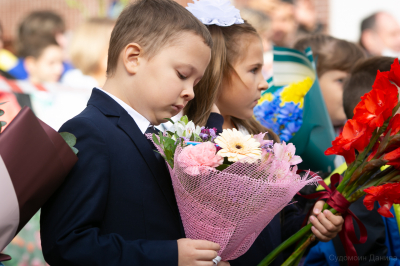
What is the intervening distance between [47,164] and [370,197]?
3.38 ft

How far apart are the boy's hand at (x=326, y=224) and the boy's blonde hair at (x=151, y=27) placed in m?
0.77

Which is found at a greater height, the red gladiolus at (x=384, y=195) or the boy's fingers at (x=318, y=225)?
the red gladiolus at (x=384, y=195)

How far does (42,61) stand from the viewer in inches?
223

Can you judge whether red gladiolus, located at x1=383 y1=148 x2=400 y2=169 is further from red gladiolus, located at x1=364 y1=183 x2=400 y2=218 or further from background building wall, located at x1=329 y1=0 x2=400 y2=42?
background building wall, located at x1=329 y1=0 x2=400 y2=42

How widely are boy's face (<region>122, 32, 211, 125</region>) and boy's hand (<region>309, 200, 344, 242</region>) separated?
663 mm

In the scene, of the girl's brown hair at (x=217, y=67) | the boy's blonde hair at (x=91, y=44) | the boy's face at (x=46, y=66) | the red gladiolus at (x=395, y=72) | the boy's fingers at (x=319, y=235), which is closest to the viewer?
the red gladiolus at (x=395, y=72)

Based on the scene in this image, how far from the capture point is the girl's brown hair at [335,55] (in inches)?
139

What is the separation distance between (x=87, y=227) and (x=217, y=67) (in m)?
1.07

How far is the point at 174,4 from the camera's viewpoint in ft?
5.78

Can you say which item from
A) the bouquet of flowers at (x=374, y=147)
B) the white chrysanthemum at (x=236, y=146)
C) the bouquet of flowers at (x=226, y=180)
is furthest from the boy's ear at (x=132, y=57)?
the bouquet of flowers at (x=374, y=147)

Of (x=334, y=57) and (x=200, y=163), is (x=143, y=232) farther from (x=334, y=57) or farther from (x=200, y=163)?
(x=334, y=57)

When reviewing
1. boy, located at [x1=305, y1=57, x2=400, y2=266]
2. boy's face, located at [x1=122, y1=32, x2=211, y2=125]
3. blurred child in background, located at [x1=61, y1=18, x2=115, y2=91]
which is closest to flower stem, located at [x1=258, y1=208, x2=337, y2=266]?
boy, located at [x1=305, y1=57, x2=400, y2=266]

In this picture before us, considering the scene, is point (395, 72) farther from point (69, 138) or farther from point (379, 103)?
point (69, 138)

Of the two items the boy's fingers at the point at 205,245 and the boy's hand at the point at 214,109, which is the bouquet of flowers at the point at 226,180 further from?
the boy's hand at the point at 214,109
